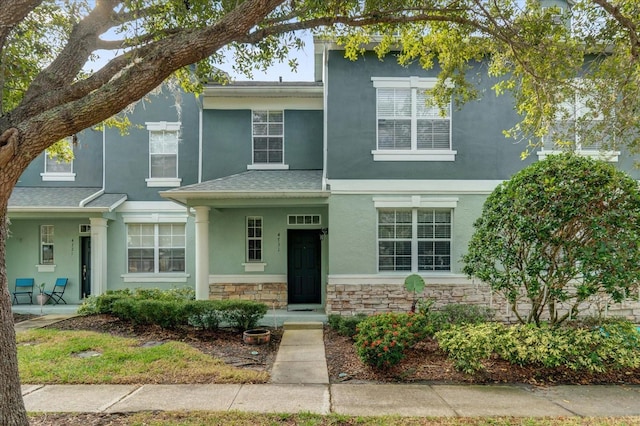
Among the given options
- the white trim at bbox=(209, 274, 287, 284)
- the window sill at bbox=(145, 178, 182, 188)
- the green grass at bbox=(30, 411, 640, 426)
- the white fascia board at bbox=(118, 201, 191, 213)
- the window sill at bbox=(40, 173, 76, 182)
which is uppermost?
the window sill at bbox=(40, 173, 76, 182)

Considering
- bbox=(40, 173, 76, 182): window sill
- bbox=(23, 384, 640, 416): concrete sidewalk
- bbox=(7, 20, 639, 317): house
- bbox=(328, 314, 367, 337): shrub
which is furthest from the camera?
bbox=(40, 173, 76, 182): window sill

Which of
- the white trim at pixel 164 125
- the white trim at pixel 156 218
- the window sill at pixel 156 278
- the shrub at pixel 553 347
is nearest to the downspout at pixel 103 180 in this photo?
the white trim at pixel 156 218

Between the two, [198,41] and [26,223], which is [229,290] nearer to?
[26,223]

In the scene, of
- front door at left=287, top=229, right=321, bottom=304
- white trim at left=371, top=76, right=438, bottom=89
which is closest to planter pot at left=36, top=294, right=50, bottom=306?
front door at left=287, top=229, right=321, bottom=304

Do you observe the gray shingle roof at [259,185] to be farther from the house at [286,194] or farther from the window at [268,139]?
the window at [268,139]

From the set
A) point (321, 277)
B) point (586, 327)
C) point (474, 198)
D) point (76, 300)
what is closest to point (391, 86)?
point (474, 198)

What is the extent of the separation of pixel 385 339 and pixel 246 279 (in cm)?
643

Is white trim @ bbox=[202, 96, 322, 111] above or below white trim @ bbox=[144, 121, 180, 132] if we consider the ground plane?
above

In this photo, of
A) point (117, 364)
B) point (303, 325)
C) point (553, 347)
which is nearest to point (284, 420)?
point (117, 364)

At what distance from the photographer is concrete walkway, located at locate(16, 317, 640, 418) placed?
482 cm

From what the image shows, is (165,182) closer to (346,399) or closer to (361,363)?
(361,363)

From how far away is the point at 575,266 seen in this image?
6348mm

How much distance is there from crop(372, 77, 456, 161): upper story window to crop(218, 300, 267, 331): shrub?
183 inches

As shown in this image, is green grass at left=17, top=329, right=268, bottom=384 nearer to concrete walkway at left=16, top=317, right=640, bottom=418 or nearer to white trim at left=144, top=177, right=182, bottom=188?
concrete walkway at left=16, top=317, right=640, bottom=418
